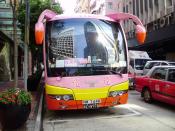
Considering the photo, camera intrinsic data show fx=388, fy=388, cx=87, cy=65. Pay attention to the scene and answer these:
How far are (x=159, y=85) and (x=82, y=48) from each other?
359 cm

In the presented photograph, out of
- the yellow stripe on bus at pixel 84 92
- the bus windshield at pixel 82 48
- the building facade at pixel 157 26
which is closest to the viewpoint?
the yellow stripe on bus at pixel 84 92

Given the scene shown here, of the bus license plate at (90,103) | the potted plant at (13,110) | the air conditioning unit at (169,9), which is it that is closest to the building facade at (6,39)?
the bus license plate at (90,103)

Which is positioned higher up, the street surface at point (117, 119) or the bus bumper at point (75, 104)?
the bus bumper at point (75, 104)

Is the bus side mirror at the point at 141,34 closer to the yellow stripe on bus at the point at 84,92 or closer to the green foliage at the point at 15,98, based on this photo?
the yellow stripe on bus at the point at 84,92

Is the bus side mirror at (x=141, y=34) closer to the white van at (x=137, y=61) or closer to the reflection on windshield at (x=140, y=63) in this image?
the white van at (x=137, y=61)

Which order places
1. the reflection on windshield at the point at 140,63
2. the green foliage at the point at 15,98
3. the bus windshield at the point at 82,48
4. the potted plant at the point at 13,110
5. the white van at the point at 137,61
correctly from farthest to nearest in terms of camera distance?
1. the reflection on windshield at the point at 140,63
2. the white van at the point at 137,61
3. the bus windshield at the point at 82,48
4. the green foliage at the point at 15,98
5. the potted plant at the point at 13,110

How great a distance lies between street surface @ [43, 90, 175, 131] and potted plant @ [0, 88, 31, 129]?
1.13 metres

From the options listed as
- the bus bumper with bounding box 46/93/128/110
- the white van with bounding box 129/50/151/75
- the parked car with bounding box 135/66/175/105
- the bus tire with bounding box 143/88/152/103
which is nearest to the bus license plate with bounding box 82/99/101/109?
the bus bumper with bounding box 46/93/128/110

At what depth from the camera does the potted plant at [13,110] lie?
348 inches

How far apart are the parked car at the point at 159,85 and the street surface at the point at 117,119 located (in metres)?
0.41

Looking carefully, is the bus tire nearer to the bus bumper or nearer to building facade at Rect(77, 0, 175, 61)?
the bus bumper

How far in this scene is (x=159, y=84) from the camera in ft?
43.9

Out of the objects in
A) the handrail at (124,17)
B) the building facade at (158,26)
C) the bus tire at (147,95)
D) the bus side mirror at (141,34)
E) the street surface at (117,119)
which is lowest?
the street surface at (117,119)

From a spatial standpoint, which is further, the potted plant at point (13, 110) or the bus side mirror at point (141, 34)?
the bus side mirror at point (141, 34)
